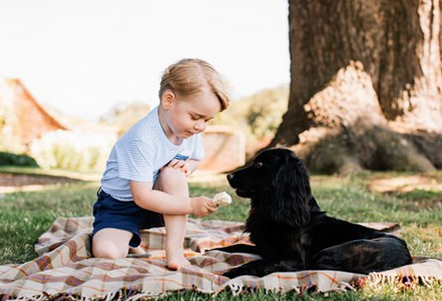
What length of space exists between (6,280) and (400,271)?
2.02 m

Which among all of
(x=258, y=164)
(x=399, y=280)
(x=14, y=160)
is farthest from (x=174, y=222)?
(x=14, y=160)

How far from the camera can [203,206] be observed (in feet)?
10.0

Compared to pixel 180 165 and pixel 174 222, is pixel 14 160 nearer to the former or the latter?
pixel 180 165

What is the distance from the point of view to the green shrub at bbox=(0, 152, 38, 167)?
1862 centimetres

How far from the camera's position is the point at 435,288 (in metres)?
2.77

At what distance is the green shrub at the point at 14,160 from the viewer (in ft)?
61.1

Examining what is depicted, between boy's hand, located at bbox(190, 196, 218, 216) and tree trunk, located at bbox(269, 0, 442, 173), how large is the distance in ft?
17.2

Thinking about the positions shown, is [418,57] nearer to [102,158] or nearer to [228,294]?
[228,294]

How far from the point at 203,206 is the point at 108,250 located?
747mm

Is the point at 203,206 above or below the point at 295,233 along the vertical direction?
above

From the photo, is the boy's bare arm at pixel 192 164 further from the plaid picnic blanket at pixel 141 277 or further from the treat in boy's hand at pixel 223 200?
the treat in boy's hand at pixel 223 200

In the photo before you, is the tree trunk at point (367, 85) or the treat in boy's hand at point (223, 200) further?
the tree trunk at point (367, 85)

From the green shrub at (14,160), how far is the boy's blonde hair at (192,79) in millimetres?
16584

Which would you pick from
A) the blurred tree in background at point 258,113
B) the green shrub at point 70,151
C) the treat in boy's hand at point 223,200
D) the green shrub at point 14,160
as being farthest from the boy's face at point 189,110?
the blurred tree in background at point 258,113
